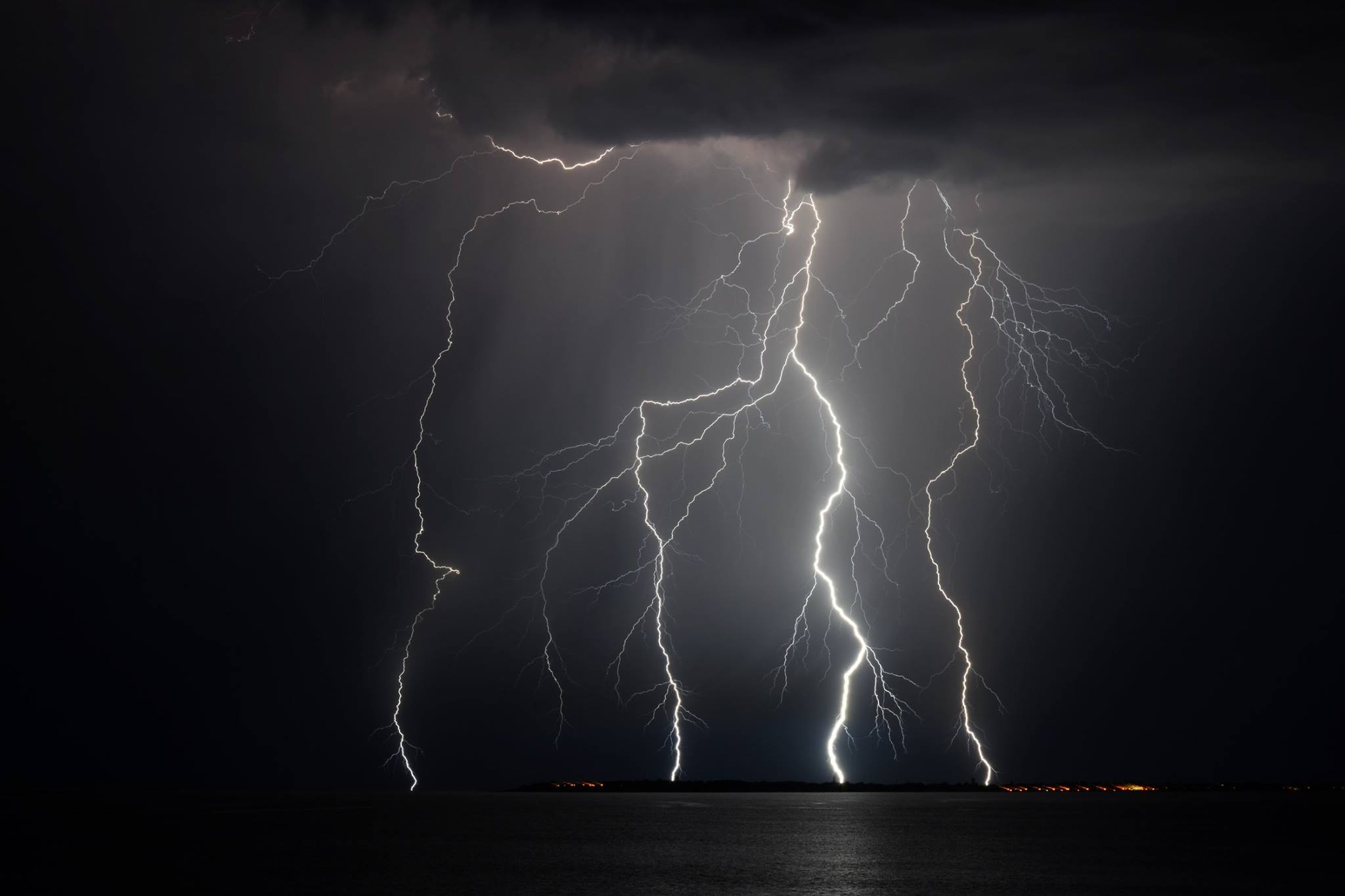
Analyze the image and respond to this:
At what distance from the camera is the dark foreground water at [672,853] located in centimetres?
1828

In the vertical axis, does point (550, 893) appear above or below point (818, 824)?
above

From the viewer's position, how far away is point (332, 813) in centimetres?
4775

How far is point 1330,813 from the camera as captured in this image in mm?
50656

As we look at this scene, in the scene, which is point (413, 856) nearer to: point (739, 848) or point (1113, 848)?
point (739, 848)

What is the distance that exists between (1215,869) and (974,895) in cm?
739

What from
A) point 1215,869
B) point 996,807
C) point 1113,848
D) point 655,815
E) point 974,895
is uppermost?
point 974,895

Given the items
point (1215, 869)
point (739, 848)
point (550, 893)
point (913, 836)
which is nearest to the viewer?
point (550, 893)

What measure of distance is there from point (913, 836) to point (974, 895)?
14888 mm

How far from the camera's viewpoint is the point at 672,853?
2480cm

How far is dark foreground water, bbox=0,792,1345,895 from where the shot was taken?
720 inches

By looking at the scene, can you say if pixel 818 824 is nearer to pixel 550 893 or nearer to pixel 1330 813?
pixel 550 893

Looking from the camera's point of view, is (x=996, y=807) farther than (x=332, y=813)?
Yes

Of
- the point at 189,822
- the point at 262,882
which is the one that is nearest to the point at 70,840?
the point at 189,822

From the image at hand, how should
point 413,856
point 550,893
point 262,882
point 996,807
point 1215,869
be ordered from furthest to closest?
point 996,807, point 413,856, point 1215,869, point 262,882, point 550,893
